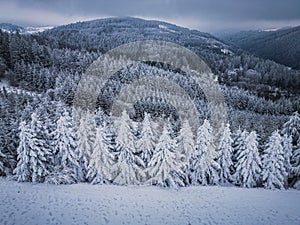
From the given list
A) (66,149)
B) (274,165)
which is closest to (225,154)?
(274,165)

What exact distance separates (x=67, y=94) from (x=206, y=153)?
40625 millimetres

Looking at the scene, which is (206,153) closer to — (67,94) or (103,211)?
(103,211)

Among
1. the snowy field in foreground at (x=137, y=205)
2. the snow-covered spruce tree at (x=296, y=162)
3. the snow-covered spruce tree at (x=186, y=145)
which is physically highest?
the snow-covered spruce tree at (x=186, y=145)

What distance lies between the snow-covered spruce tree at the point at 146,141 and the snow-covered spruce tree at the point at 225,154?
350 inches

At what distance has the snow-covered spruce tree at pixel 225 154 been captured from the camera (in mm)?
30969

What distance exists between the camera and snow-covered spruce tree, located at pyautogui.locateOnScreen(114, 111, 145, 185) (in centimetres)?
2725

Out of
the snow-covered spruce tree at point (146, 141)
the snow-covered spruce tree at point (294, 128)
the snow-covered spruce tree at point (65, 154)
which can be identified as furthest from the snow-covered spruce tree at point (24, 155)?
the snow-covered spruce tree at point (294, 128)

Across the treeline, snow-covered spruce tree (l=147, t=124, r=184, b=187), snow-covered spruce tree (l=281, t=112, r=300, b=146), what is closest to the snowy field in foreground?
snow-covered spruce tree (l=147, t=124, r=184, b=187)

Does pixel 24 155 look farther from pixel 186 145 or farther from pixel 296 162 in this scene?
pixel 296 162

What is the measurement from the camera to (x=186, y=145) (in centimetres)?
2928

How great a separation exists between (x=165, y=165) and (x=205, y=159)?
18.7 feet

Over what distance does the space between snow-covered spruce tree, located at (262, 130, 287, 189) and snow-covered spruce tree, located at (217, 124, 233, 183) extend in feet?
13.4

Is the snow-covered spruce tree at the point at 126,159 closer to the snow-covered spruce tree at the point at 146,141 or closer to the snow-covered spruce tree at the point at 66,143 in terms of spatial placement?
the snow-covered spruce tree at the point at 146,141

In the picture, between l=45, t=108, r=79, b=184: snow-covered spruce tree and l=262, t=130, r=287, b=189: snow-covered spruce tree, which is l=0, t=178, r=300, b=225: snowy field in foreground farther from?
l=262, t=130, r=287, b=189: snow-covered spruce tree
